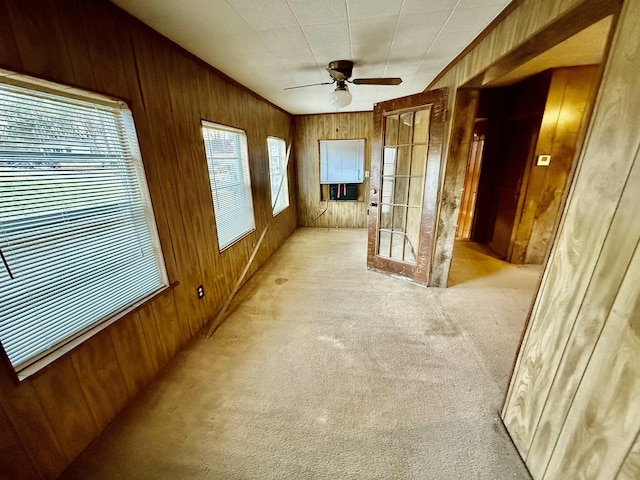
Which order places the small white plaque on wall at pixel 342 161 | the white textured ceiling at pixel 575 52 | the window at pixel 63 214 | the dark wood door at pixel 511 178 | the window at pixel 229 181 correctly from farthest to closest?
the small white plaque on wall at pixel 342 161, the dark wood door at pixel 511 178, the window at pixel 229 181, the white textured ceiling at pixel 575 52, the window at pixel 63 214

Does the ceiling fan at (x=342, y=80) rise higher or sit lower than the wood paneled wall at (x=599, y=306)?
higher

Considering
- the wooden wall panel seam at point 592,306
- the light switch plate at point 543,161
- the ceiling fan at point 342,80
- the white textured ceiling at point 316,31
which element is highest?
the white textured ceiling at point 316,31

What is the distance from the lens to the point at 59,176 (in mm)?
1129

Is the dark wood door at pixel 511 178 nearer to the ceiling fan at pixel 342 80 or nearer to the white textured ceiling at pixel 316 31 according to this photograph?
the white textured ceiling at pixel 316 31

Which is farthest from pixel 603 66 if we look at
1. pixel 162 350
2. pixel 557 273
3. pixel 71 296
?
pixel 162 350

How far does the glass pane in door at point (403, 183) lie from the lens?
2.57 m

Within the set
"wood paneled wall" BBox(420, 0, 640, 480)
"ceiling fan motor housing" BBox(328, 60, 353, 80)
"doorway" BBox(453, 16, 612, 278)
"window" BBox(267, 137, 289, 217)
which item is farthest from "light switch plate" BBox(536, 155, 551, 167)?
"window" BBox(267, 137, 289, 217)

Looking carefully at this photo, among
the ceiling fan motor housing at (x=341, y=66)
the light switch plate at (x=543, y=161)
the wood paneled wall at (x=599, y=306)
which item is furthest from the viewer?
the light switch plate at (x=543, y=161)

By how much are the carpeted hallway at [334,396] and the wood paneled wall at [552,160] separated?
0.93 m

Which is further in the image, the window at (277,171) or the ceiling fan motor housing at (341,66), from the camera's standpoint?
the window at (277,171)

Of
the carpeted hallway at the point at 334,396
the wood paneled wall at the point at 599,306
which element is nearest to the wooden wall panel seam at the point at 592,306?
the wood paneled wall at the point at 599,306

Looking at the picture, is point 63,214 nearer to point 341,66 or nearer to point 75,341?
point 75,341

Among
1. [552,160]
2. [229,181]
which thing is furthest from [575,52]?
[229,181]

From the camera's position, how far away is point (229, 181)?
8.66 ft
